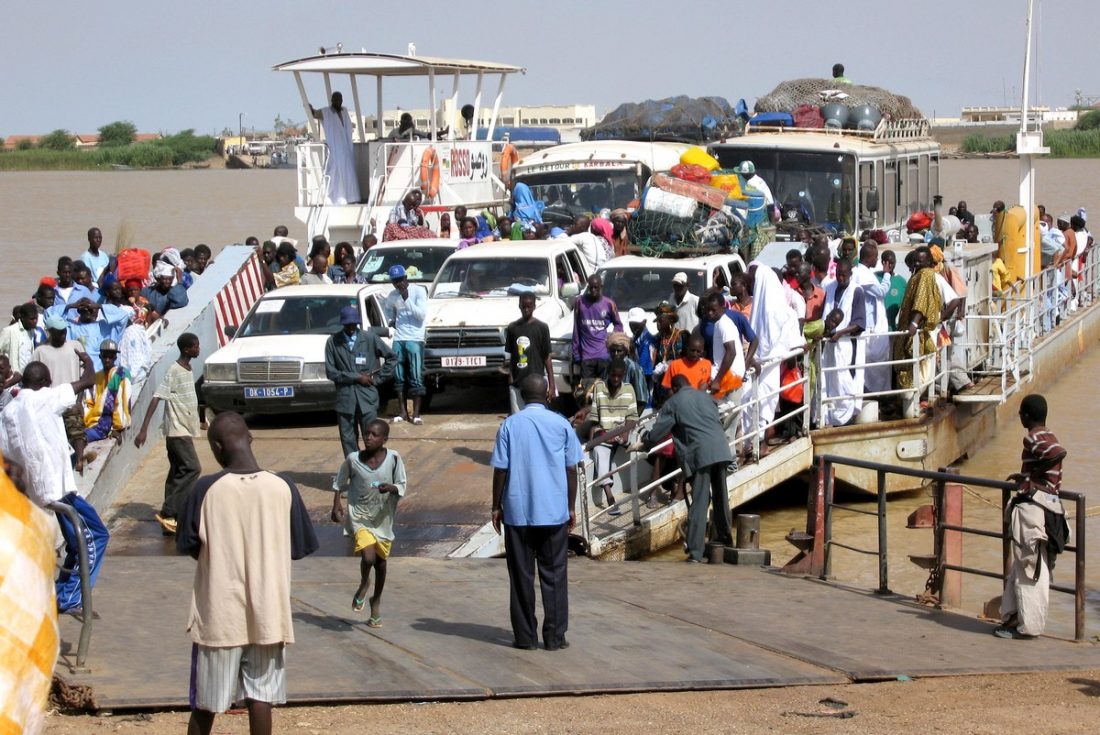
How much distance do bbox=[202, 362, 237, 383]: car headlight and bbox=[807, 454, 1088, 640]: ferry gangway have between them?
6.82 meters

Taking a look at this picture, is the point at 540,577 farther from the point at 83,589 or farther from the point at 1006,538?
the point at 1006,538

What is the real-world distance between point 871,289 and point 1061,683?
6.12m

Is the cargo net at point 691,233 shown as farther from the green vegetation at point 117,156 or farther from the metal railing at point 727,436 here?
the green vegetation at point 117,156

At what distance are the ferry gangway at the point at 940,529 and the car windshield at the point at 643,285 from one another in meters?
5.42

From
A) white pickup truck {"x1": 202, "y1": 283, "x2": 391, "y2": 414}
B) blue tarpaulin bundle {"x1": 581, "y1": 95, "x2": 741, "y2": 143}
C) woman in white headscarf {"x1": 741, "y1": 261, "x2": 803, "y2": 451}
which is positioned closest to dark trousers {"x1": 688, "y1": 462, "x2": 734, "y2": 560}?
woman in white headscarf {"x1": 741, "y1": 261, "x2": 803, "y2": 451}

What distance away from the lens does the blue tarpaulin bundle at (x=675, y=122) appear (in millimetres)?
27438

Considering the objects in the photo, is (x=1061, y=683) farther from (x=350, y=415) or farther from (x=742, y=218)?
(x=742, y=218)

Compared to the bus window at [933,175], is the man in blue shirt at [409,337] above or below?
below

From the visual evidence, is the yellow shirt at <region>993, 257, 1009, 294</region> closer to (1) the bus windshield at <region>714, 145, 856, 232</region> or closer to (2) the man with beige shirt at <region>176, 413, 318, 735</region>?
(1) the bus windshield at <region>714, 145, 856, 232</region>

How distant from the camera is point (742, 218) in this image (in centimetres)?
1923

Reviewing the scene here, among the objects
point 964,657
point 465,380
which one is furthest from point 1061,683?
point 465,380

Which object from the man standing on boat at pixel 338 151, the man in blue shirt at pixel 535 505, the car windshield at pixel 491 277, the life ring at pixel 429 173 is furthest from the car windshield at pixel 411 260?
the man in blue shirt at pixel 535 505

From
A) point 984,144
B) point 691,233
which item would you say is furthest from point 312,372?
point 984,144

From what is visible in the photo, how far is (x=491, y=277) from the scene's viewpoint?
55.9ft
